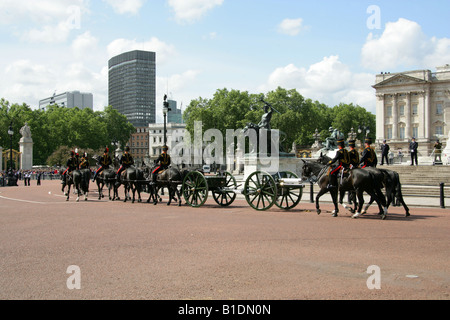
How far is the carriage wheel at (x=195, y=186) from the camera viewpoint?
15426mm

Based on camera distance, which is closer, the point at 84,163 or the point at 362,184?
the point at 362,184

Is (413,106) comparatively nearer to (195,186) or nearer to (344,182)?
(195,186)

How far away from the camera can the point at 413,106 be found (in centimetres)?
9112

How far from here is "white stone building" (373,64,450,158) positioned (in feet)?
288

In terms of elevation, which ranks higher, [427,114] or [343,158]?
[427,114]

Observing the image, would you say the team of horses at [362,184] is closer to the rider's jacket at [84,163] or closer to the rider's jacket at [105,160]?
the rider's jacket at [105,160]

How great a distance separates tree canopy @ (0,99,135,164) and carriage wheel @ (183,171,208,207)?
202ft

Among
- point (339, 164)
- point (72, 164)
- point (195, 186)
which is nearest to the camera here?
point (339, 164)

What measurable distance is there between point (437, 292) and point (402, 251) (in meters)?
2.54

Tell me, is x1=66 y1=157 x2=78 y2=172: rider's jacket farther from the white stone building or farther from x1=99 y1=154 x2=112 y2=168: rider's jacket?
the white stone building

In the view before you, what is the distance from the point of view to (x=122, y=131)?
11506 cm

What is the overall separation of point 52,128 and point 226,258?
273 ft

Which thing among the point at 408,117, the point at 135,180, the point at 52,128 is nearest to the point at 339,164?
the point at 135,180
